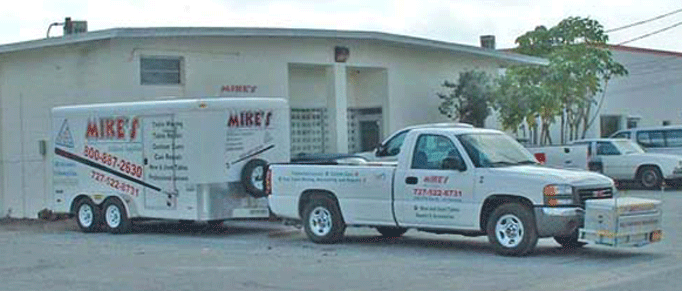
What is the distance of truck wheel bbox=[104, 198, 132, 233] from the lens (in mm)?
21031

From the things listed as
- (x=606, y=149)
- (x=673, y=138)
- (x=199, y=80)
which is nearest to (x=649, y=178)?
(x=606, y=149)

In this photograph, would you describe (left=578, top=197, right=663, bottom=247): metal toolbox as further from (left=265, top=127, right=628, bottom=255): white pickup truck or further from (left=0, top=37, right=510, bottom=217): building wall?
(left=0, top=37, right=510, bottom=217): building wall

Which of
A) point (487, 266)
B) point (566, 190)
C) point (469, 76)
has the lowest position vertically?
point (487, 266)

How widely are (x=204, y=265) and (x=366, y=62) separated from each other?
1343cm

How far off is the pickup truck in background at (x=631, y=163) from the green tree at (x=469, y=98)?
2.68 metres

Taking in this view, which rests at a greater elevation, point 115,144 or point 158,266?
point 115,144

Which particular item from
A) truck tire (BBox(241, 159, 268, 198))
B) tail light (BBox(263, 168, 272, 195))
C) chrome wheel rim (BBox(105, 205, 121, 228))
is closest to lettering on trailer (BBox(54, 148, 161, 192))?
chrome wheel rim (BBox(105, 205, 121, 228))

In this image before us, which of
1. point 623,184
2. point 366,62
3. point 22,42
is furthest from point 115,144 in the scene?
point 623,184

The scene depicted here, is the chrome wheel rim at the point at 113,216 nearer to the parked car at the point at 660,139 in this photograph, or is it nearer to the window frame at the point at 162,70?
the window frame at the point at 162,70

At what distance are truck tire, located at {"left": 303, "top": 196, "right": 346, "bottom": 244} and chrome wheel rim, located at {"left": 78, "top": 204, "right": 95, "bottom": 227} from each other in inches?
216

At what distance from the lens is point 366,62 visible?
28.1 m

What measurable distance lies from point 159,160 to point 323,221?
4000mm

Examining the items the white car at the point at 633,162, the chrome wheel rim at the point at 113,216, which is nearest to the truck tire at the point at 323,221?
the chrome wheel rim at the point at 113,216

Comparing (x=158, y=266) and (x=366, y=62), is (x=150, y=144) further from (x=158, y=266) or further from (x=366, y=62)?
(x=366, y=62)
